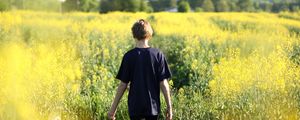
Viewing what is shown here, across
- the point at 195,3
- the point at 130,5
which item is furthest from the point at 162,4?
the point at 130,5

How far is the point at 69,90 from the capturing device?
529 centimetres

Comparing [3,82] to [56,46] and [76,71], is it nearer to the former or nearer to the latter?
[76,71]

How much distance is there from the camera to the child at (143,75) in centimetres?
376

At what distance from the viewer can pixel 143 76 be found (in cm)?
382

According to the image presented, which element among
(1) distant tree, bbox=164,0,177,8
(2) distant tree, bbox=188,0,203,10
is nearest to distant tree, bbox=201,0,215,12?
(2) distant tree, bbox=188,0,203,10

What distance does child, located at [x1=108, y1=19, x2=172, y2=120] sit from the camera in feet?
12.3

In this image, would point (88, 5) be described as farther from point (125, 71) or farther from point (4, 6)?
point (125, 71)

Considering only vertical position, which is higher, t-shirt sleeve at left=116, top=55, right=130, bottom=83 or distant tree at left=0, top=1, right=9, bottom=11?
distant tree at left=0, top=1, right=9, bottom=11

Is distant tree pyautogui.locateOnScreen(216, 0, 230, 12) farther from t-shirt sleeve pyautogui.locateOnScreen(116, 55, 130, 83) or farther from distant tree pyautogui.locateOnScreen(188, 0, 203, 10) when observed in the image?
t-shirt sleeve pyautogui.locateOnScreen(116, 55, 130, 83)

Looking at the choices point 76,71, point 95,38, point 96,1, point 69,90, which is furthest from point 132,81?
point 96,1

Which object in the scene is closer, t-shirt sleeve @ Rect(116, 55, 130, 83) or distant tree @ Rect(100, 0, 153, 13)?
t-shirt sleeve @ Rect(116, 55, 130, 83)

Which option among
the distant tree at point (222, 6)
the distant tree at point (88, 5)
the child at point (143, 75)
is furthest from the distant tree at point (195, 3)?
the child at point (143, 75)

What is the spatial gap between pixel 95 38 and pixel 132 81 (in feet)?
22.7

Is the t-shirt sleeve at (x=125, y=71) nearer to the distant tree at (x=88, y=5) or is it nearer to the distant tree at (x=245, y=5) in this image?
the distant tree at (x=88, y=5)
